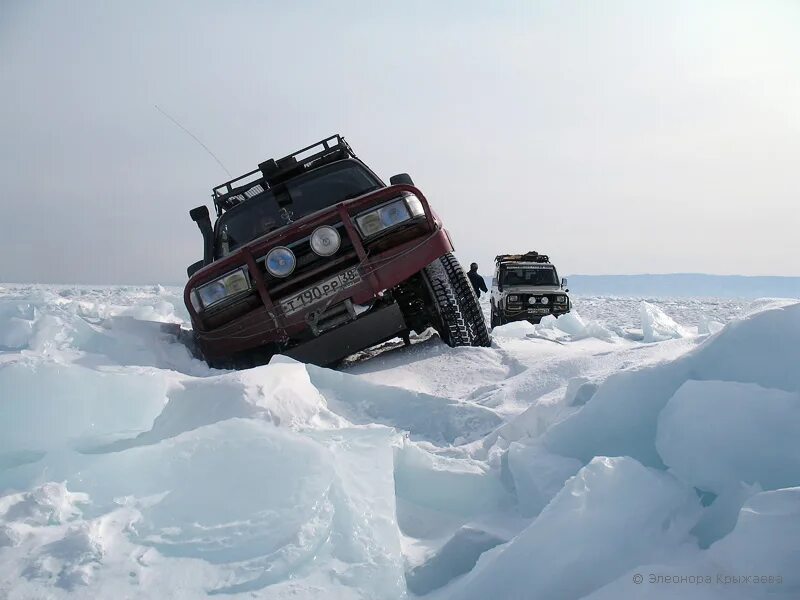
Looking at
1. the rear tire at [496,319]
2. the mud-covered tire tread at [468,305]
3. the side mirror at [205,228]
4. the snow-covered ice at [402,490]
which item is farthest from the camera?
the rear tire at [496,319]

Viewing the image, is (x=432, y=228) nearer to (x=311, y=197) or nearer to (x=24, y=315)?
(x=311, y=197)

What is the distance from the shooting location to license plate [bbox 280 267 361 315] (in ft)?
13.5

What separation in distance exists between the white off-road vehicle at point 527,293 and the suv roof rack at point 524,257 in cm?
46

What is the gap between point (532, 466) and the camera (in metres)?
1.89

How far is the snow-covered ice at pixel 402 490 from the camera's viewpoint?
4.43 ft

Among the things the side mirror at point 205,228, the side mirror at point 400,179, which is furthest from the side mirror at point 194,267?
the side mirror at point 400,179

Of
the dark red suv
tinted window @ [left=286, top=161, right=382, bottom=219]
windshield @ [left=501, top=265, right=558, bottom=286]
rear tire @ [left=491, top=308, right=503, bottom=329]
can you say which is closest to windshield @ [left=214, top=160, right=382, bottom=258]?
tinted window @ [left=286, top=161, right=382, bottom=219]

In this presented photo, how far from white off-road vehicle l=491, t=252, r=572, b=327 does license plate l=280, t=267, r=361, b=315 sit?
784 centimetres

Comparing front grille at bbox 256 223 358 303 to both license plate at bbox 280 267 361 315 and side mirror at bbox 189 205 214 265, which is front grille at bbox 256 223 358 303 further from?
side mirror at bbox 189 205 214 265

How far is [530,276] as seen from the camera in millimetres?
12359

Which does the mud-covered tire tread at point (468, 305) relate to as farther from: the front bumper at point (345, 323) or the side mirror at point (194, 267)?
the side mirror at point (194, 267)

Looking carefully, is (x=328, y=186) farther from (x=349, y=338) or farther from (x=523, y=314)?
(x=523, y=314)

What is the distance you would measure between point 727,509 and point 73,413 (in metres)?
1.90

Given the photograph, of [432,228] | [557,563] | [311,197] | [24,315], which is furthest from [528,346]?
[24,315]
